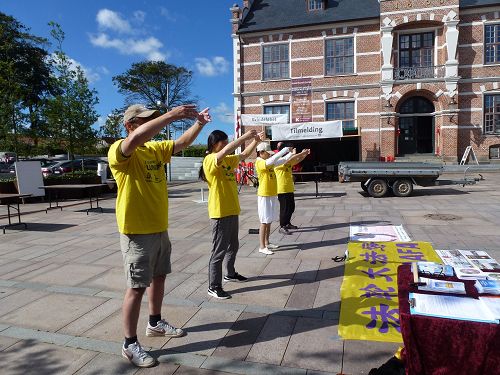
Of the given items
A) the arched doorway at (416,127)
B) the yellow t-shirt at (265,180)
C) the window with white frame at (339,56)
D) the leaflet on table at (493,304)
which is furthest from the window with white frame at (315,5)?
the leaflet on table at (493,304)

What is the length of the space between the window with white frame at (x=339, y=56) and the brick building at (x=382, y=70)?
63 mm

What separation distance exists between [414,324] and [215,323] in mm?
2041

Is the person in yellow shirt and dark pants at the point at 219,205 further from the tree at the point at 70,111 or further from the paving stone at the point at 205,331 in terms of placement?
the tree at the point at 70,111

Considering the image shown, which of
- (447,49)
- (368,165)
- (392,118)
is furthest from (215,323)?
(447,49)

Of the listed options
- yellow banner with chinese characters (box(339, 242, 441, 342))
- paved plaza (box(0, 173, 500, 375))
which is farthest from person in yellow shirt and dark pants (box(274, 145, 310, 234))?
yellow banner with chinese characters (box(339, 242, 441, 342))

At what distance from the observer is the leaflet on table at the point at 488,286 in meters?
2.44

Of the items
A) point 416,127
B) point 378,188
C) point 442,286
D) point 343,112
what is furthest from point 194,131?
point 416,127

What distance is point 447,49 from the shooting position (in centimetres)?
2248

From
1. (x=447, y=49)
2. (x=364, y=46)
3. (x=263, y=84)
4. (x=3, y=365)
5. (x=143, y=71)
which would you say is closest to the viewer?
(x=3, y=365)

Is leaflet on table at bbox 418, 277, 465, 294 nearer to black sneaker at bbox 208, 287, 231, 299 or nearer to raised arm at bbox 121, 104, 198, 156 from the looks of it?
raised arm at bbox 121, 104, 198, 156

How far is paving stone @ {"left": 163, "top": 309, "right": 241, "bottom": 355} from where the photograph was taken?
325 cm

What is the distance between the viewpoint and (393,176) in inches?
504

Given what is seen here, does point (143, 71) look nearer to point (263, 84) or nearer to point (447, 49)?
point (263, 84)

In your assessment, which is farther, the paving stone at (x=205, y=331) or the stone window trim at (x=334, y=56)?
the stone window trim at (x=334, y=56)
